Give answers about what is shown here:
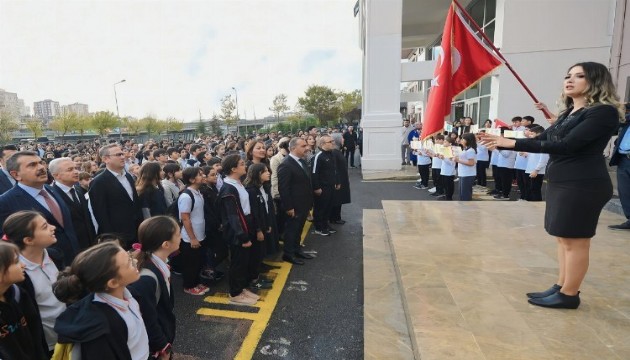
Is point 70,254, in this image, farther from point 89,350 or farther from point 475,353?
point 475,353

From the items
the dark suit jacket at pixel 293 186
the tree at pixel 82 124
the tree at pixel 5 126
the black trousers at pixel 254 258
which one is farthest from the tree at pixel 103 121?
the black trousers at pixel 254 258

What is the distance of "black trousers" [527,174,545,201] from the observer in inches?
278

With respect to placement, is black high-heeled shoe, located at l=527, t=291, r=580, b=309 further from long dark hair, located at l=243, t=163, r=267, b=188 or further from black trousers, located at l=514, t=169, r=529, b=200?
black trousers, located at l=514, t=169, r=529, b=200

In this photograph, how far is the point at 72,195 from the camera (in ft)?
11.2

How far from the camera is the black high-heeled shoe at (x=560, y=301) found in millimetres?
2664

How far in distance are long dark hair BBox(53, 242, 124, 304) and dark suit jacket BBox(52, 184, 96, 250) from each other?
1828 millimetres

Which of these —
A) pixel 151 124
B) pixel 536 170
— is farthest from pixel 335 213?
pixel 151 124

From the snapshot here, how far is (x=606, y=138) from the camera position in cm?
233

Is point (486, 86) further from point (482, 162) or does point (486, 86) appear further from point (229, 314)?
point (229, 314)

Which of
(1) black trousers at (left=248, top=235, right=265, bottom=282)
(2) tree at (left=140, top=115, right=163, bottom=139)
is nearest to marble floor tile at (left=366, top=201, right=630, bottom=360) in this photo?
(1) black trousers at (left=248, top=235, right=265, bottom=282)

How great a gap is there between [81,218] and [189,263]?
1.20m

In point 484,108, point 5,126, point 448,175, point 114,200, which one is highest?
point 5,126

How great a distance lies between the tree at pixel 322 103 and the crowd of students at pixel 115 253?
1790 inches

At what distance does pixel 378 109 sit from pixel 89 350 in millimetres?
11652
